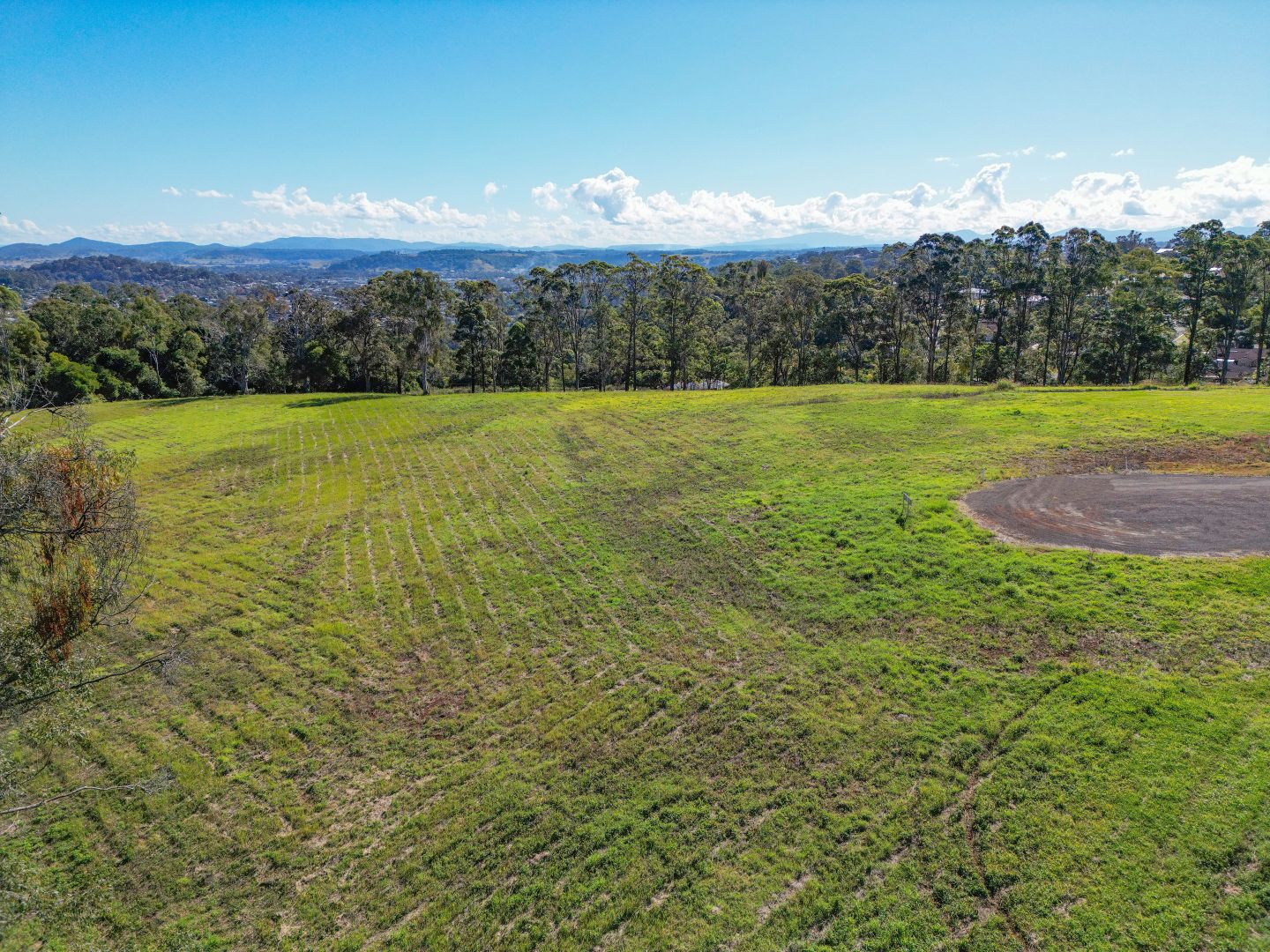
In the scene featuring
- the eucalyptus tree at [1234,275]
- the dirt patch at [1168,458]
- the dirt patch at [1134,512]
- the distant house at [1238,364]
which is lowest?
the dirt patch at [1134,512]

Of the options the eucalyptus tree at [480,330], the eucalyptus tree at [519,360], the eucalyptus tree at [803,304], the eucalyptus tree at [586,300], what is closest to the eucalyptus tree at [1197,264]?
the eucalyptus tree at [803,304]

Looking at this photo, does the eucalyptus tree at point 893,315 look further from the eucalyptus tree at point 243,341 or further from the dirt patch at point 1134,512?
the eucalyptus tree at point 243,341

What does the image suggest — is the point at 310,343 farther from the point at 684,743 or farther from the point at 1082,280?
the point at 1082,280

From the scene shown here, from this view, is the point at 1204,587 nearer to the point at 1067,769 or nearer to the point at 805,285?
the point at 1067,769

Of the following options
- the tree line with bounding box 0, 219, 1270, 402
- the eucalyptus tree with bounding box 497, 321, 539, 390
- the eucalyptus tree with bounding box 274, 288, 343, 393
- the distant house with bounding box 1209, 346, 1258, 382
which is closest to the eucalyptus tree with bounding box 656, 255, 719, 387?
the tree line with bounding box 0, 219, 1270, 402

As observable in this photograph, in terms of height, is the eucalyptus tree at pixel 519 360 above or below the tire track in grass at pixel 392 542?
above

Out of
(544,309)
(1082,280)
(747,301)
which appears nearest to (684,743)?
(544,309)
